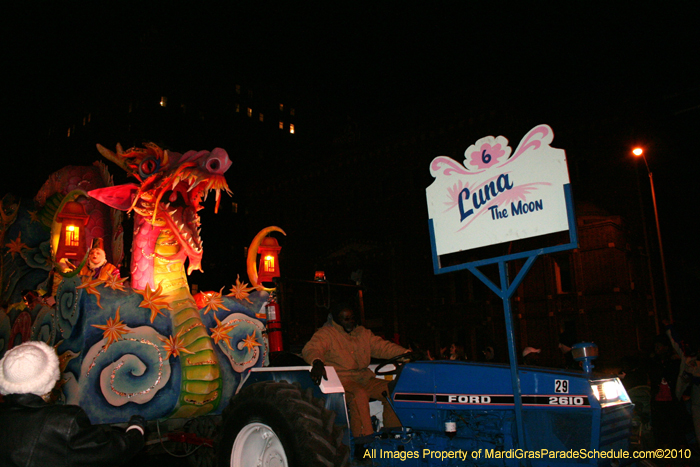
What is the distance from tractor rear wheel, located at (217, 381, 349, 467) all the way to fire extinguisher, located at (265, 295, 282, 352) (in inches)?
36.0

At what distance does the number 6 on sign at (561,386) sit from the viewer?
13.1 ft

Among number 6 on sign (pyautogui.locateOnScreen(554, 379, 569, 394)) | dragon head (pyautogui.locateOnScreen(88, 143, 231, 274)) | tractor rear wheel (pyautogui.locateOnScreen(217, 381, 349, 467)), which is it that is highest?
dragon head (pyautogui.locateOnScreen(88, 143, 231, 274))

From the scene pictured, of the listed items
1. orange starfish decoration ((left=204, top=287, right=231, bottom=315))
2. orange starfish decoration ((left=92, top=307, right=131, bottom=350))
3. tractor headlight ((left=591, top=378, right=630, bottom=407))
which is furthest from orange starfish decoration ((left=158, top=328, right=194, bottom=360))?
tractor headlight ((left=591, top=378, right=630, bottom=407))

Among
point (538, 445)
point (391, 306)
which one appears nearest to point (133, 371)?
point (538, 445)

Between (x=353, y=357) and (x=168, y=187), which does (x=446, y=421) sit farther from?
(x=168, y=187)

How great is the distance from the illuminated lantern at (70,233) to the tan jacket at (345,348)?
11.8ft

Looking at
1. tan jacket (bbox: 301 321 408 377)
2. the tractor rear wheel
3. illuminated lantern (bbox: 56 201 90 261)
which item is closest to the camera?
the tractor rear wheel

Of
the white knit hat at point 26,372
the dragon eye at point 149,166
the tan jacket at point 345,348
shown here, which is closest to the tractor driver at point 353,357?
the tan jacket at point 345,348

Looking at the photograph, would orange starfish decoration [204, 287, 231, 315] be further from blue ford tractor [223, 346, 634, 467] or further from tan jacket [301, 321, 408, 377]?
tan jacket [301, 321, 408, 377]

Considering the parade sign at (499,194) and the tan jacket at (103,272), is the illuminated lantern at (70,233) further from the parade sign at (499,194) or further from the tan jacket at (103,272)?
the parade sign at (499,194)

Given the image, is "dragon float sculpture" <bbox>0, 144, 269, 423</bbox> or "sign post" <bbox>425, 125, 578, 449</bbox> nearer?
"sign post" <bbox>425, 125, 578, 449</bbox>

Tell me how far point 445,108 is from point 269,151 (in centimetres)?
2372

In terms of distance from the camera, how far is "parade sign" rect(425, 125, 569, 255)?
Result: 14.2ft

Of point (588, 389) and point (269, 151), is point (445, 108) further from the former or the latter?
point (269, 151)
